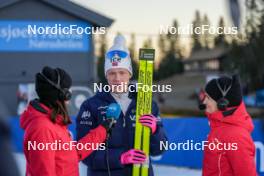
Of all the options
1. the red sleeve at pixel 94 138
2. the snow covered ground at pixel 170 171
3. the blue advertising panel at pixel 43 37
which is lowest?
the snow covered ground at pixel 170 171

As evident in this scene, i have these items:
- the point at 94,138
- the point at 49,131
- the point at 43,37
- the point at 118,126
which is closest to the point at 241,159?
the point at 118,126

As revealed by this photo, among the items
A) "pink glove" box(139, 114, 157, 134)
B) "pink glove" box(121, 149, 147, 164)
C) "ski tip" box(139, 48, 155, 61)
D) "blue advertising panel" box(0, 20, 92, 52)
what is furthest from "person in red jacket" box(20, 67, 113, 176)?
"blue advertising panel" box(0, 20, 92, 52)

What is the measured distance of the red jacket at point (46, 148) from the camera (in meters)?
3.20

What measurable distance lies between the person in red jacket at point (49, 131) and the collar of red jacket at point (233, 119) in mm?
945

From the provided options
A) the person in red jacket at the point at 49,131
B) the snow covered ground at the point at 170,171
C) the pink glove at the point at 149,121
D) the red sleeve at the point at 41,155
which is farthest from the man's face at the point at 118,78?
the snow covered ground at the point at 170,171

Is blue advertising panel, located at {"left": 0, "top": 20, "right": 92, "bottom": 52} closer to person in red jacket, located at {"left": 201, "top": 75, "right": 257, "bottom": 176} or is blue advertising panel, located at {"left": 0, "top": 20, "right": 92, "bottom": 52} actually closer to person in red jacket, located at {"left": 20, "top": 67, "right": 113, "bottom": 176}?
person in red jacket, located at {"left": 201, "top": 75, "right": 257, "bottom": 176}

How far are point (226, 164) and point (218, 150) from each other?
0.11m

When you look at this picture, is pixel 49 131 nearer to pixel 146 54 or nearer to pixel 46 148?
pixel 46 148

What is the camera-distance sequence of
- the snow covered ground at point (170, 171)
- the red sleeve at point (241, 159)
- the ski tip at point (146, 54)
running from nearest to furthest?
the red sleeve at point (241, 159), the ski tip at point (146, 54), the snow covered ground at point (170, 171)

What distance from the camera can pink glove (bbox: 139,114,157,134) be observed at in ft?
12.5

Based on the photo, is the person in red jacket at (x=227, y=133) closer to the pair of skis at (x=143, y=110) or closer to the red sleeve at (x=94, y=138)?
the pair of skis at (x=143, y=110)

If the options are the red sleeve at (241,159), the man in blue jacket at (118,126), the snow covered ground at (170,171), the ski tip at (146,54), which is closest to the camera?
the red sleeve at (241,159)

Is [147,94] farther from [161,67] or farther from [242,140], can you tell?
[161,67]

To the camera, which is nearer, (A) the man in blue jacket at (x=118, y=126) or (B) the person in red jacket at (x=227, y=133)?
(B) the person in red jacket at (x=227, y=133)
